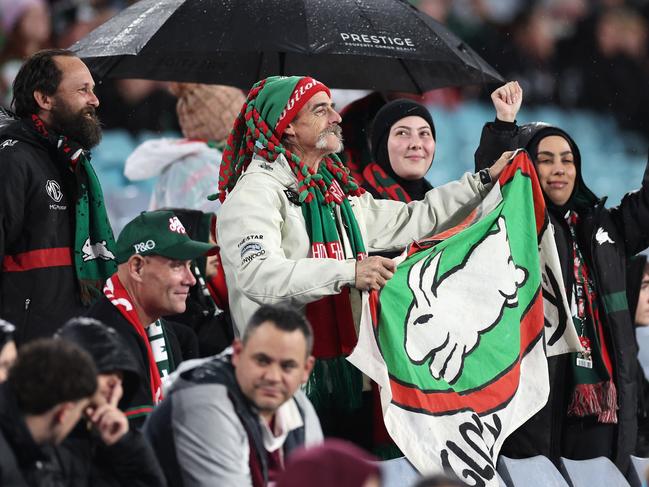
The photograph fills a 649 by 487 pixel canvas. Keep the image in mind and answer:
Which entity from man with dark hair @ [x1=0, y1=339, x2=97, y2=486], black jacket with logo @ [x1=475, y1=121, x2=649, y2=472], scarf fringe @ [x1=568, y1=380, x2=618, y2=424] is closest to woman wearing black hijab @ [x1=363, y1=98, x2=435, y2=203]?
black jacket with logo @ [x1=475, y1=121, x2=649, y2=472]

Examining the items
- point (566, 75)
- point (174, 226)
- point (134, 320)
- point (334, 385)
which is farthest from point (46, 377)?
point (566, 75)

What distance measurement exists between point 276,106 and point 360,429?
1297 mm

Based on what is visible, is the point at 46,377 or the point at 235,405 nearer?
the point at 46,377

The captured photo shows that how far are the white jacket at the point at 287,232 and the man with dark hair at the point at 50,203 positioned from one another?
0.58m

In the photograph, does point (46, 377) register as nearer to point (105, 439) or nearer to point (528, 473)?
point (105, 439)

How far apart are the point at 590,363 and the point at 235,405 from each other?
2.26m

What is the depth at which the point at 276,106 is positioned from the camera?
5.02m

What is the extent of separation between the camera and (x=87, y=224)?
16.6 feet

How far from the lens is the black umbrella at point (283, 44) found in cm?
564

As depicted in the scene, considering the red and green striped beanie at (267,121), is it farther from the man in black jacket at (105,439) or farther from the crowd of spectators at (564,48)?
the crowd of spectators at (564,48)

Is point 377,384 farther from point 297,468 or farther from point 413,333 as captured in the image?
point 297,468

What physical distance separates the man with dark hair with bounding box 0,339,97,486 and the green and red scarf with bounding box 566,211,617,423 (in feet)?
9.05

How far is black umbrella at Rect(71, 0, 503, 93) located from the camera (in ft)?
18.5

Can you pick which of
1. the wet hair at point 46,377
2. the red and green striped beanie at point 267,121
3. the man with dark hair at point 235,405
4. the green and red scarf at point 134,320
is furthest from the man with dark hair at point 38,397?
the red and green striped beanie at point 267,121
